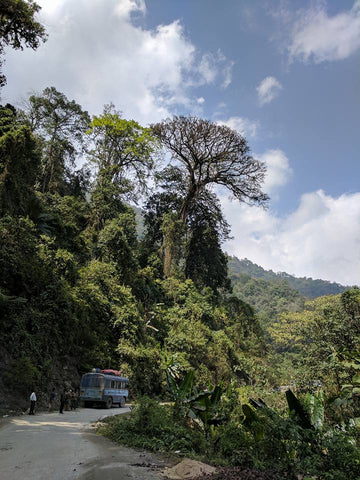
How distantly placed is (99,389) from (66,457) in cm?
987

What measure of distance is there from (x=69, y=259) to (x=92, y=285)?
266cm

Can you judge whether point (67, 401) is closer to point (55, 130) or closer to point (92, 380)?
point (92, 380)

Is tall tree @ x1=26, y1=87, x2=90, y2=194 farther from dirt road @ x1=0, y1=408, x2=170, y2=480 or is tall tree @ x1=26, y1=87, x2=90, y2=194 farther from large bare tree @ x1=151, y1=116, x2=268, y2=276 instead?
dirt road @ x1=0, y1=408, x2=170, y2=480

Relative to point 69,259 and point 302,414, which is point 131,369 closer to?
point 69,259

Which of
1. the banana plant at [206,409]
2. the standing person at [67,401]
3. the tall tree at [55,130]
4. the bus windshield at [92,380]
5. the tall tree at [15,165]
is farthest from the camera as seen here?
the tall tree at [55,130]

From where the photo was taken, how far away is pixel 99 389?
15.5 m

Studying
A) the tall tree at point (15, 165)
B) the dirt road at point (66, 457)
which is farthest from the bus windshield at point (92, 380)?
the tall tree at point (15, 165)

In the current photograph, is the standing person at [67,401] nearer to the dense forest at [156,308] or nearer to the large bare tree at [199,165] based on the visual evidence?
the dense forest at [156,308]

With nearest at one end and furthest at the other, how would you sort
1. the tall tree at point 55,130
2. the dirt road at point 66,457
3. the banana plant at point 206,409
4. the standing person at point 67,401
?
the dirt road at point 66,457 < the banana plant at point 206,409 < the standing person at point 67,401 < the tall tree at point 55,130

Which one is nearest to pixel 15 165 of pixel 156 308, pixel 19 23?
pixel 19 23

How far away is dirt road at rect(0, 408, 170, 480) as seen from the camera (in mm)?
5168

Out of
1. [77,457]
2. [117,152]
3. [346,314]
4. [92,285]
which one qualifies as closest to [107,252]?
[92,285]

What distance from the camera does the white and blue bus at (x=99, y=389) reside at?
1544 cm

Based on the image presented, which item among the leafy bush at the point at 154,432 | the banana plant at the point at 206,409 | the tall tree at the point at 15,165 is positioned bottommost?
the leafy bush at the point at 154,432
